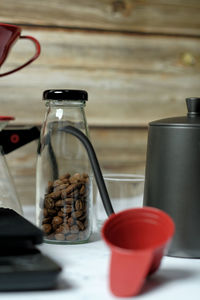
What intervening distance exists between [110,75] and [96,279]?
0.71 metres

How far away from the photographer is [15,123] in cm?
113

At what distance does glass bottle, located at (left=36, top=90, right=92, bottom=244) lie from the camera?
753 mm

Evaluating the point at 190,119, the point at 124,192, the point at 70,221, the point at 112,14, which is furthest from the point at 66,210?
the point at 112,14

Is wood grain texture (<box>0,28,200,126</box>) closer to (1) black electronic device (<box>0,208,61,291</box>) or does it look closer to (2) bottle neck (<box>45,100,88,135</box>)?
(2) bottle neck (<box>45,100,88,135</box>)

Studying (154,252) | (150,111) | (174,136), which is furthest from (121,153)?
(154,252)

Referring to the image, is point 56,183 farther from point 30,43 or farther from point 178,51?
point 178,51

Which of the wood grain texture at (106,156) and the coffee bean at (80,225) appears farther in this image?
the wood grain texture at (106,156)

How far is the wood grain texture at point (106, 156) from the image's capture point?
1.15 meters

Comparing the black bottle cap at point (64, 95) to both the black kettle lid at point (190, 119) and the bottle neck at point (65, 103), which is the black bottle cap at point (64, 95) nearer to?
the bottle neck at point (65, 103)

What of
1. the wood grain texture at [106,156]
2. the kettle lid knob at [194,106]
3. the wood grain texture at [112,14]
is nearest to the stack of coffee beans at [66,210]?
the kettle lid knob at [194,106]

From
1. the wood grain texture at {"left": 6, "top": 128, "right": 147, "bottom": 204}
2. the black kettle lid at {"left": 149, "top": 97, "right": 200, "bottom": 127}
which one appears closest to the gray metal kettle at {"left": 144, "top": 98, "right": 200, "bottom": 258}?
the black kettle lid at {"left": 149, "top": 97, "right": 200, "bottom": 127}

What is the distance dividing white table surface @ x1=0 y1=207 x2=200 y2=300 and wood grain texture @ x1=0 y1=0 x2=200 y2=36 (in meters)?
0.63

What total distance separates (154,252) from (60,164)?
32 centimetres

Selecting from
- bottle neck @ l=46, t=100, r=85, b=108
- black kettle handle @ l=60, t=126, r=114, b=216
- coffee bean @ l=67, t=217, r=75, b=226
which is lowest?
coffee bean @ l=67, t=217, r=75, b=226
